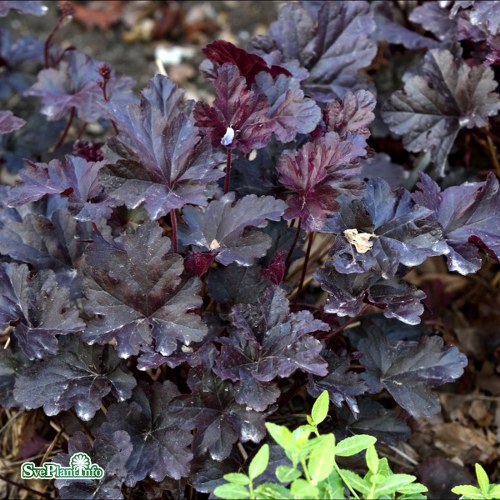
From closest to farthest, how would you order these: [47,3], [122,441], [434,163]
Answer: [122,441], [434,163], [47,3]

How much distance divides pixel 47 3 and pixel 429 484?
2494 mm

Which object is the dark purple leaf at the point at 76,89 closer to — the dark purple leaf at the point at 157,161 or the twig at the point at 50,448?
the dark purple leaf at the point at 157,161

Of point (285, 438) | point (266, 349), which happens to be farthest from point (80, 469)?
point (285, 438)

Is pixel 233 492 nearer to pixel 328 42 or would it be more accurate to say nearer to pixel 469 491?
pixel 469 491

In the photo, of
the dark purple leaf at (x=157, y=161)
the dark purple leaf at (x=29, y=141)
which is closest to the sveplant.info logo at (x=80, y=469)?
the dark purple leaf at (x=157, y=161)

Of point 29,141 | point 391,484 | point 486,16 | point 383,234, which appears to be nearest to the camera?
point 391,484

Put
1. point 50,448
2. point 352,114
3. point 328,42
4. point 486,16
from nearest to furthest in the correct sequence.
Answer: point 352,114 < point 50,448 < point 486,16 < point 328,42

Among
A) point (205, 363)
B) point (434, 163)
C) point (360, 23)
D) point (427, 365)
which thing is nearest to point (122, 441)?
point (205, 363)

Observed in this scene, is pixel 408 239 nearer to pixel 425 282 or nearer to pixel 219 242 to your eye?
pixel 219 242

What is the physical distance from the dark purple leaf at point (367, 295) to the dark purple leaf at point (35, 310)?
0.52 metres

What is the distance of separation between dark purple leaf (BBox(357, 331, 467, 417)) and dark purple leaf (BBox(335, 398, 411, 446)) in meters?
0.11

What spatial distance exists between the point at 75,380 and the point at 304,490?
0.65m

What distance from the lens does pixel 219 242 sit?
160 cm

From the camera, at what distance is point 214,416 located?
1.56m
